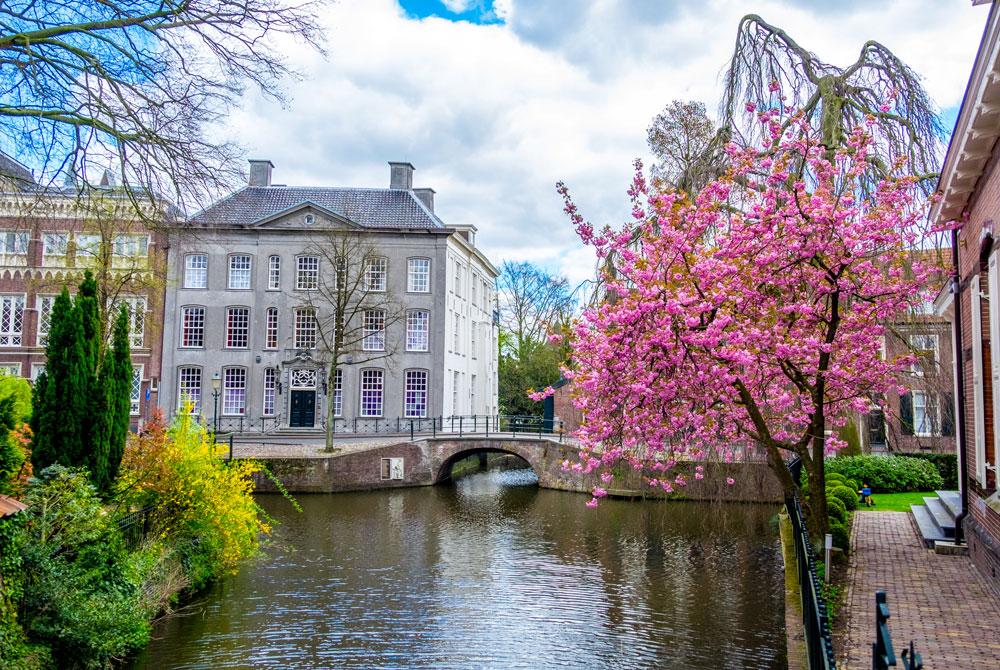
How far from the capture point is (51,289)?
33.6 metres

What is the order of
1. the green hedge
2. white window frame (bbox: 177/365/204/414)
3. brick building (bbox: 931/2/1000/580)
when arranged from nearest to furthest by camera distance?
brick building (bbox: 931/2/1000/580)
the green hedge
white window frame (bbox: 177/365/204/414)

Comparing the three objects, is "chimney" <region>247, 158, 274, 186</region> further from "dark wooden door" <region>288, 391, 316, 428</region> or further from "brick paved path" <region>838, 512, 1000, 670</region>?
"brick paved path" <region>838, 512, 1000, 670</region>

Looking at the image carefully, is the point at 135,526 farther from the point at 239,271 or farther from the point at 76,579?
the point at 239,271

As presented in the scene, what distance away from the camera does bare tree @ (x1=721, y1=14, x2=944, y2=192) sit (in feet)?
39.3

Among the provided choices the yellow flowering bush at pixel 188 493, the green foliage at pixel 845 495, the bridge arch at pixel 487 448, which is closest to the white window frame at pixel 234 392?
the bridge arch at pixel 487 448

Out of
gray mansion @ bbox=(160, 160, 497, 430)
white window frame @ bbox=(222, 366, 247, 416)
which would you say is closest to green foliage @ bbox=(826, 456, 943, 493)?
gray mansion @ bbox=(160, 160, 497, 430)

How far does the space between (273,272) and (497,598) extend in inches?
992

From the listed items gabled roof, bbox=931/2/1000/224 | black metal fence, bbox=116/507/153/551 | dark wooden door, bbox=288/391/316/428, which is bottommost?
black metal fence, bbox=116/507/153/551

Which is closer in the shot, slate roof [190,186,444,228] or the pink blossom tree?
the pink blossom tree

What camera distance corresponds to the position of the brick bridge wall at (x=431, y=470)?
24.1 metres

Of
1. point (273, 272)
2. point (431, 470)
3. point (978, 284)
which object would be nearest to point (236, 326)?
Answer: point (273, 272)

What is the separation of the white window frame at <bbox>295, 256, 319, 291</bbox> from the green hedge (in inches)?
924

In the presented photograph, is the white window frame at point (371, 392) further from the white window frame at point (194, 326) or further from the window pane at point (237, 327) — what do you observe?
the white window frame at point (194, 326)

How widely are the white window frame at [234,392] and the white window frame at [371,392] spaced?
490 centimetres
